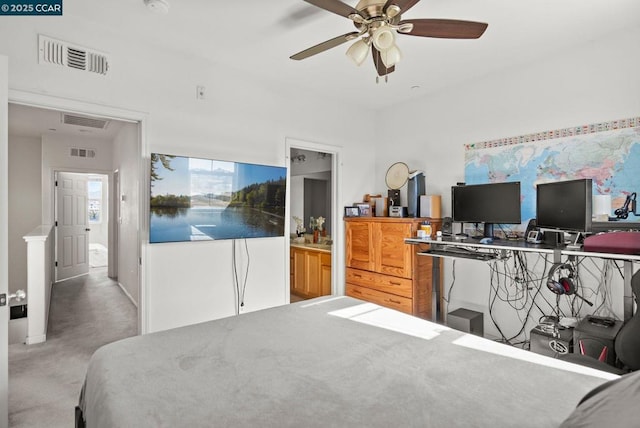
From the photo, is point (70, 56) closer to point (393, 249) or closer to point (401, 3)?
point (401, 3)

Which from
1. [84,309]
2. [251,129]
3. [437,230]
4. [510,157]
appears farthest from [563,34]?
[84,309]

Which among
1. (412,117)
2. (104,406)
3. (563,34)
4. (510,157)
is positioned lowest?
(104,406)

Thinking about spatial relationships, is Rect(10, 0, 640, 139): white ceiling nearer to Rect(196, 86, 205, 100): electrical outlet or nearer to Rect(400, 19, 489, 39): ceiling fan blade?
Rect(196, 86, 205, 100): electrical outlet

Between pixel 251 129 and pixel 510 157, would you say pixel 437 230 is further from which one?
pixel 251 129

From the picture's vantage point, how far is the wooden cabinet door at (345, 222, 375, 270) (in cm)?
398

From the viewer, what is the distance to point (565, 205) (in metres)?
2.56

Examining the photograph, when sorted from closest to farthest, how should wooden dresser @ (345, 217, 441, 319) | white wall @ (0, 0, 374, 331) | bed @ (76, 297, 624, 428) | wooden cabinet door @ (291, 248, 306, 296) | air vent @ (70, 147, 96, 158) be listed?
1. bed @ (76, 297, 624, 428)
2. white wall @ (0, 0, 374, 331)
3. wooden dresser @ (345, 217, 441, 319)
4. wooden cabinet door @ (291, 248, 306, 296)
5. air vent @ (70, 147, 96, 158)

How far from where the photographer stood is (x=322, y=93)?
3994mm

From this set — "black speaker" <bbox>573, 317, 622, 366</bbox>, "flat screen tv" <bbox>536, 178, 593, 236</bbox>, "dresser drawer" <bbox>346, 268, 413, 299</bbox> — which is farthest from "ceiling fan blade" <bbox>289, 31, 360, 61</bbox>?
"black speaker" <bbox>573, 317, 622, 366</bbox>

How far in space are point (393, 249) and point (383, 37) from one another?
2.33 meters

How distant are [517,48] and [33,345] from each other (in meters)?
5.22

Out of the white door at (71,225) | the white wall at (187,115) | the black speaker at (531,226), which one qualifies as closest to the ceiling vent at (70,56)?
the white wall at (187,115)

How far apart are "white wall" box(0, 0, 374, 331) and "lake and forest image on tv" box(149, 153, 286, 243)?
0.66 feet

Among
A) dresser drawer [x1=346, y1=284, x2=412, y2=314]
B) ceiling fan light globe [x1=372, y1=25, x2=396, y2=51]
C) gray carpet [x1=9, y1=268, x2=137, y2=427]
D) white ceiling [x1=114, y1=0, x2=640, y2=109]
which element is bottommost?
gray carpet [x1=9, y1=268, x2=137, y2=427]
